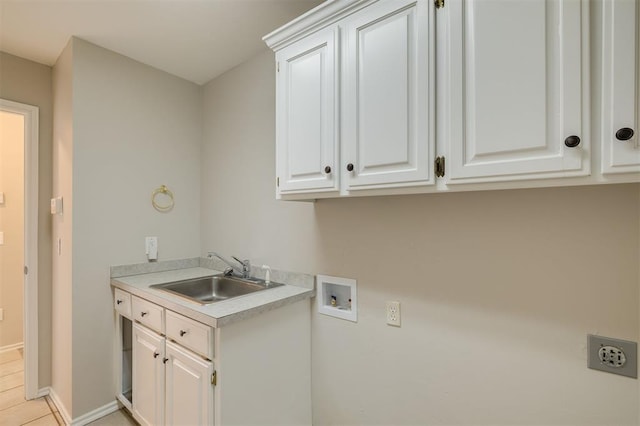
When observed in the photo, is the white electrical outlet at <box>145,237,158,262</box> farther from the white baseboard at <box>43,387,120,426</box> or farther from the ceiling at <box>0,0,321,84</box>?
the ceiling at <box>0,0,321,84</box>

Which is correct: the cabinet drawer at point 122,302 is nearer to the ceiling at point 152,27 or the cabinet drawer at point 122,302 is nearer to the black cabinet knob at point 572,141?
the ceiling at point 152,27

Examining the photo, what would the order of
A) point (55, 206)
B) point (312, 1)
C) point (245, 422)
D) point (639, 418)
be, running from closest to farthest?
point (639, 418) < point (245, 422) < point (312, 1) < point (55, 206)

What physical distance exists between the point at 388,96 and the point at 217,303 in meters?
1.23

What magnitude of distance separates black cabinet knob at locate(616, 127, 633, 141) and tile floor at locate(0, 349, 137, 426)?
2.84 m

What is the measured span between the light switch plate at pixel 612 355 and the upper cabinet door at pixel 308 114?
1.09 metres

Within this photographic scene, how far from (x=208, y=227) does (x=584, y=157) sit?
2448mm

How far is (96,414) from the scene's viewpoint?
81.0 inches

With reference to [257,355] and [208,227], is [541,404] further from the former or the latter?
[208,227]

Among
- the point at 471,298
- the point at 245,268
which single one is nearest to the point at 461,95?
the point at 471,298

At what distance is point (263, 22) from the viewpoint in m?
1.86

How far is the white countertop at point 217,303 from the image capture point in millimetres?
1363

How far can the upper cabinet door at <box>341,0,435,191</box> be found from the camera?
1.10 metres

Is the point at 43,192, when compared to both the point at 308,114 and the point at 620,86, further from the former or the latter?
the point at 620,86

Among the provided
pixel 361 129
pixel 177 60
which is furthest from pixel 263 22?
pixel 361 129
